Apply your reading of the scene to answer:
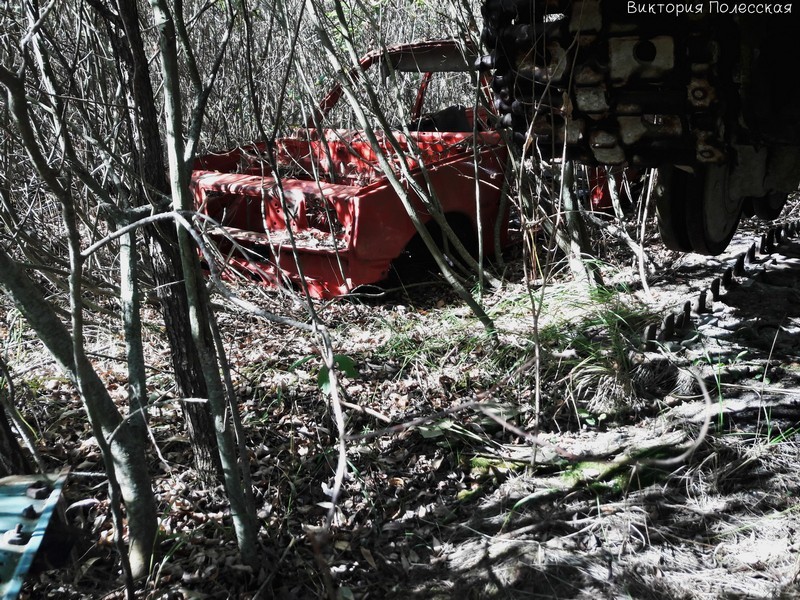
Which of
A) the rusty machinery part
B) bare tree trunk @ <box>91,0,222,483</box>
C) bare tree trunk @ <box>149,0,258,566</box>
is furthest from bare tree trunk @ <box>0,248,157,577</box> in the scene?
the rusty machinery part

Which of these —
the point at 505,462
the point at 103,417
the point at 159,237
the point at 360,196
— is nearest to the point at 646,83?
the point at 505,462

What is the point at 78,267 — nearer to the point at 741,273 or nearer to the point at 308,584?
the point at 308,584

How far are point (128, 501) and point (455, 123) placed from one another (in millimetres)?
4300

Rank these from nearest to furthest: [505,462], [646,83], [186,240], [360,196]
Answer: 1. [186,240]
2. [646,83]
3. [505,462]
4. [360,196]

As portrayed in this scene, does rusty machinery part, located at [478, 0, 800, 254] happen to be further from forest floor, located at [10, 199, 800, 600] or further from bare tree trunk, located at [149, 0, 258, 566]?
bare tree trunk, located at [149, 0, 258, 566]

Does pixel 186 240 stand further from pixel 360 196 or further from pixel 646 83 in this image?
pixel 360 196

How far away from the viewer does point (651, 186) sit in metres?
4.39

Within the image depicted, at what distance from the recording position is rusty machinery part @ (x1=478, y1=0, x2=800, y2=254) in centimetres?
232

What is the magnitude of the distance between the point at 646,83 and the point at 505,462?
1.58 meters

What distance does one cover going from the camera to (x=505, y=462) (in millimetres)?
3047

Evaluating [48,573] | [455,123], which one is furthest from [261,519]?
[455,123]

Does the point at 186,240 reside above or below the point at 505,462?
above

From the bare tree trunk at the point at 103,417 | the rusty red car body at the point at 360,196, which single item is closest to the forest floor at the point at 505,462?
the bare tree trunk at the point at 103,417

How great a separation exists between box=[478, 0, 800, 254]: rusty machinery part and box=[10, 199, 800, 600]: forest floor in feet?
2.23
